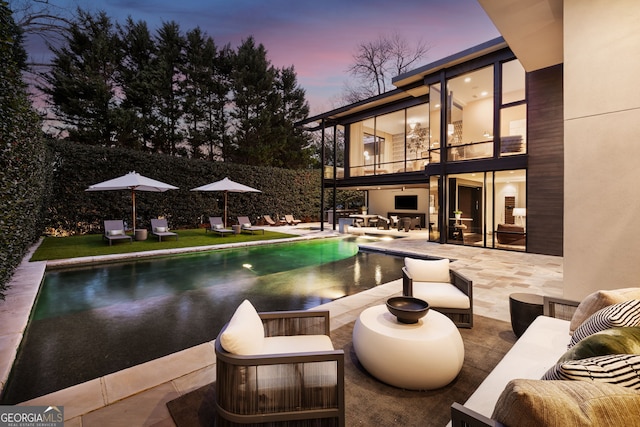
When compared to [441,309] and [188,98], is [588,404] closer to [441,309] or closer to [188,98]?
[441,309]

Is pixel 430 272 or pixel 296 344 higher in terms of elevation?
pixel 430 272

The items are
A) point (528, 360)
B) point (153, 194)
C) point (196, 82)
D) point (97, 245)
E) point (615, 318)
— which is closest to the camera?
point (615, 318)

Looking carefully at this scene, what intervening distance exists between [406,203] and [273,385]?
60.5 ft

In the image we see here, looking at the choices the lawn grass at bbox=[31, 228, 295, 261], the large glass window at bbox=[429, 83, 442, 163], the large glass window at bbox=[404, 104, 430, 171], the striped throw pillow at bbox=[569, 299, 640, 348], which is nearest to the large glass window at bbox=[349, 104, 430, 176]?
the large glass window at bbox=[404, 104, 430, 171]

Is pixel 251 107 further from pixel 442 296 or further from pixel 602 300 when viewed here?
pixel 602 300

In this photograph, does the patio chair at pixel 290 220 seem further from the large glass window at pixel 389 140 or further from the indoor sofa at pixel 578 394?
the indoor sofa at pixel 578 394

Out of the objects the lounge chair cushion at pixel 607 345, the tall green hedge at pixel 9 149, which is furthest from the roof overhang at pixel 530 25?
the tall green hedge at pixel 9 149

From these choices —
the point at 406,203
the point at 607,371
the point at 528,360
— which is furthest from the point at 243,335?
the point at 406,203

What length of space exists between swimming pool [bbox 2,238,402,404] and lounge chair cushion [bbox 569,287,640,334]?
329cm

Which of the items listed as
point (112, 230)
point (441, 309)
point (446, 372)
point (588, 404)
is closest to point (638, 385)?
point (588, 404)

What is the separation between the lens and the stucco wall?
142 inches

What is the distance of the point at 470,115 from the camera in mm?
12305

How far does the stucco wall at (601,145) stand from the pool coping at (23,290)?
21.4 ft

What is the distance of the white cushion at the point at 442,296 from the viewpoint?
140 inches
